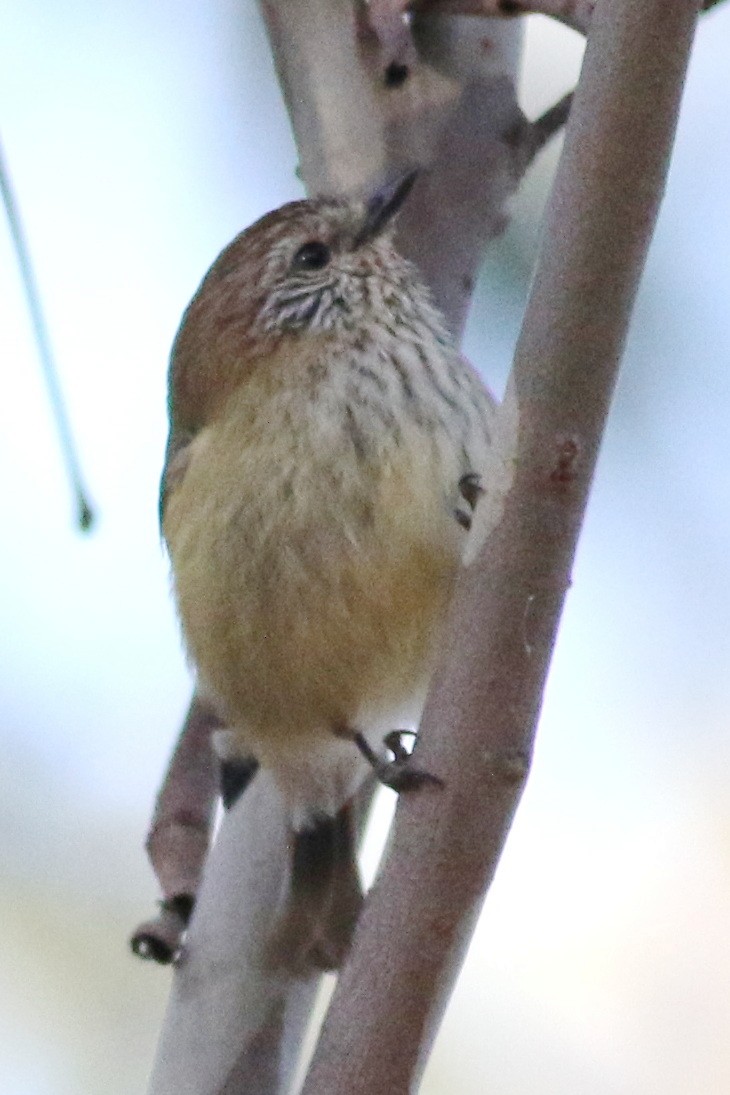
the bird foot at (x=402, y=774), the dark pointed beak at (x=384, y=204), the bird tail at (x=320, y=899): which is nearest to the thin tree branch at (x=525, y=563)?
the bird foot at (x=402, y=774)

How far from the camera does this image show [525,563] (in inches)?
66.6

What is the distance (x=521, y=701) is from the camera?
Result: 1.69 metres

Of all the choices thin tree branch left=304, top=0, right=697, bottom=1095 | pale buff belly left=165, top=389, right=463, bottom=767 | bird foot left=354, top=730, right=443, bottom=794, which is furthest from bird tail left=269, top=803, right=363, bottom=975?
thin tree branch left=304, top=0, right=697, bottom=1095

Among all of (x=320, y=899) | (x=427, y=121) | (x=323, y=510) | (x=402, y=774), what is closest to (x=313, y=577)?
(x=323, y=510)

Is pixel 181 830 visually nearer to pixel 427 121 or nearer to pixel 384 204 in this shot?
pixel 384 204

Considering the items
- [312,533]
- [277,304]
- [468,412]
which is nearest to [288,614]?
[312,533]

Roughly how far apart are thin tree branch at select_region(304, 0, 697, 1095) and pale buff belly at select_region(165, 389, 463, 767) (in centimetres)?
63

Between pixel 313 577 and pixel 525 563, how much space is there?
76cm

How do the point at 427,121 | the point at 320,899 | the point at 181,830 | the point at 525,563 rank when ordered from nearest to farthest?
the point at 525,563 → the point at 320,899 → the point at 181,830 → the point at 427,121

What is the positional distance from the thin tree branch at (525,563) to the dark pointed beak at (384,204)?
116 cm

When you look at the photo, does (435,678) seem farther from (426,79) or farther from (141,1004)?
(141,1004)

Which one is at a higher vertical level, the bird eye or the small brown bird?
the bird eye

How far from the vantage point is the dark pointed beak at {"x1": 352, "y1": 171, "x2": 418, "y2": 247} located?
2.84 meters

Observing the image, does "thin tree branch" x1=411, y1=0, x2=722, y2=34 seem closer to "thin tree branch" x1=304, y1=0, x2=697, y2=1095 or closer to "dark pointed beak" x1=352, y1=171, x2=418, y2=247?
"dark pointed beak" x1=352, y1=171, x2=418, y2=247
